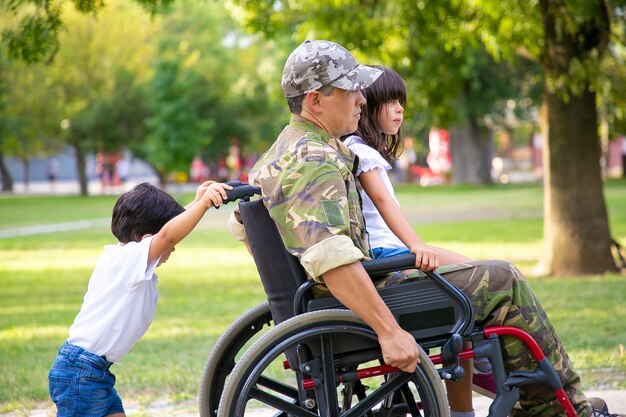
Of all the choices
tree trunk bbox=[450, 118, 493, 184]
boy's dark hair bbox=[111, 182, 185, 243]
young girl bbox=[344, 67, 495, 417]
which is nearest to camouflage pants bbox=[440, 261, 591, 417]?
young girl bbox=[344, 67, 495, 417]

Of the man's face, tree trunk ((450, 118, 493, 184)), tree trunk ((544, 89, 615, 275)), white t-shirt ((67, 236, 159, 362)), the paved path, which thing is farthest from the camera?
tree trunk ((450, 118, 493, 184))

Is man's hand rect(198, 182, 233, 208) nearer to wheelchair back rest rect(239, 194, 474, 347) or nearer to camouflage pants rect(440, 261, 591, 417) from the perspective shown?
wheelchair back rest rect(239, 194, 474, 347)

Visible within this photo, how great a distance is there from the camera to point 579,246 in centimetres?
1138

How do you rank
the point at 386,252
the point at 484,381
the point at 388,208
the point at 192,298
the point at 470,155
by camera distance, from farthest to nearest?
the point at 470,155
the point at 192,298
the point at 484,381
the point at 386,252
the point at 388,208

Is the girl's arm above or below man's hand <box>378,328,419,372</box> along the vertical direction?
above

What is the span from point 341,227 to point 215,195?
514mm

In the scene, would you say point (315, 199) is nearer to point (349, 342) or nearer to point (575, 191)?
point (349, 342)

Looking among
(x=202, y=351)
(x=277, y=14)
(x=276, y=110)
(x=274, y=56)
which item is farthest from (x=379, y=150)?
(x=276, y=110)

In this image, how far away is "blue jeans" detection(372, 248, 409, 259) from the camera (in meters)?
3.80

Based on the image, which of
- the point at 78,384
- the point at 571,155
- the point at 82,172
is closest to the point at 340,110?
the point at 78,384

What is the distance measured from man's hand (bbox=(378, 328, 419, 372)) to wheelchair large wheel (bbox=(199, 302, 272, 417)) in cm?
76

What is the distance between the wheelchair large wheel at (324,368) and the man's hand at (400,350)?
0.06m

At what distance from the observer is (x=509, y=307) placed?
3.59 metres

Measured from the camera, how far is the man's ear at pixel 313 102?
3623 millimetres
